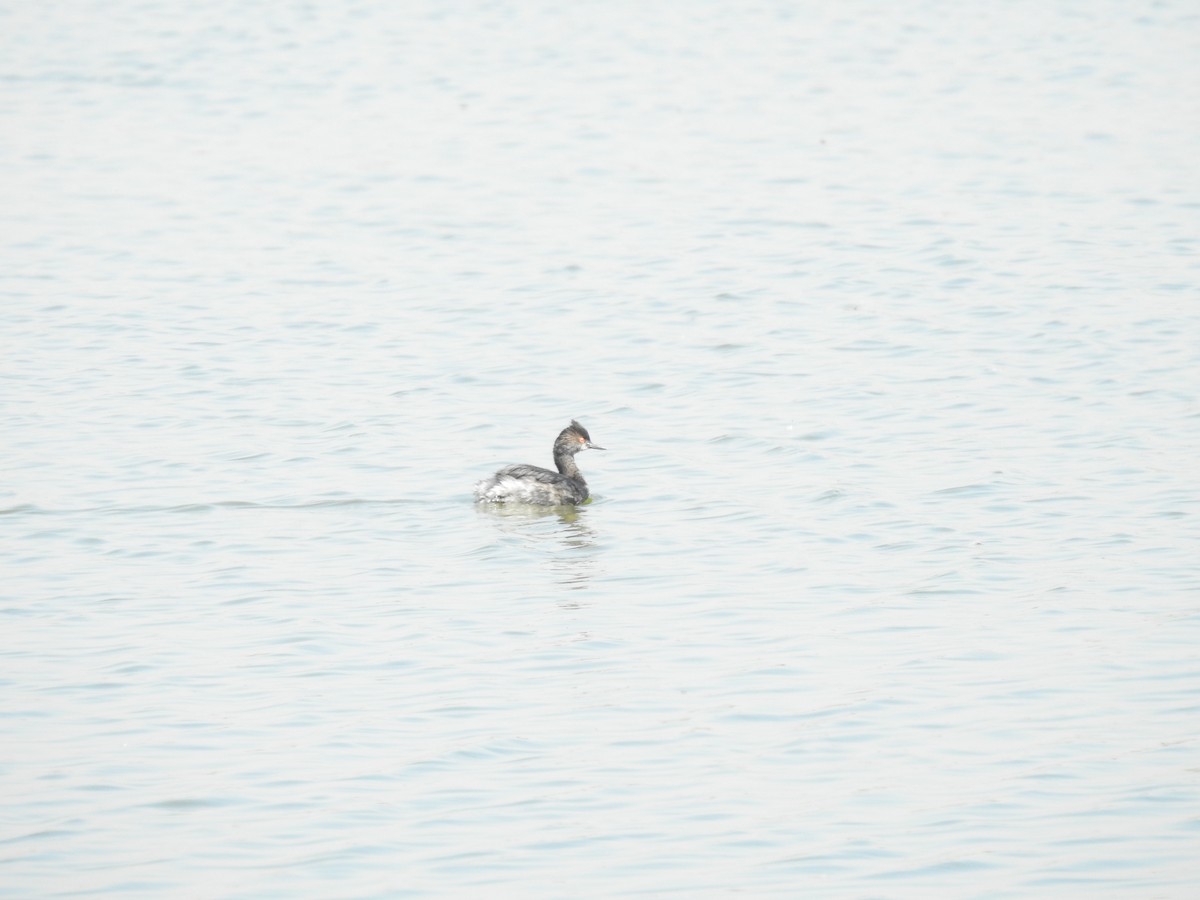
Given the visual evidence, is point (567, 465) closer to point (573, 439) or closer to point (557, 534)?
point (573, 439)

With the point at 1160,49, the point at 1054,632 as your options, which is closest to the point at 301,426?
the point at 1054,632

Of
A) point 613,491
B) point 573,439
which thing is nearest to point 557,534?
point 613,491

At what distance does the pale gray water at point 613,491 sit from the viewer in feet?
28.0

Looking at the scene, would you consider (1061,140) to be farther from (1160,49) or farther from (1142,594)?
(1142,594)

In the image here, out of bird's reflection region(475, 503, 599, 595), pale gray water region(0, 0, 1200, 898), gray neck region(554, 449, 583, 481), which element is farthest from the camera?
gray neck region(554, 449, 583, 481)

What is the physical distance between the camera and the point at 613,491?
1452 centimetres

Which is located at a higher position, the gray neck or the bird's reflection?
the gray neck

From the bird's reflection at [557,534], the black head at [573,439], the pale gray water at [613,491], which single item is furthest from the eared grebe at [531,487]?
the black head at [573,439]

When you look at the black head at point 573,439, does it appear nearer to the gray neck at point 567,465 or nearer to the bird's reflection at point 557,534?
the gray neck at point 567,465

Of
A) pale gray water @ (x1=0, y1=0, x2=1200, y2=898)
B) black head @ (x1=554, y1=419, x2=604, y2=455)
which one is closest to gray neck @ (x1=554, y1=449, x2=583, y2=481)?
black head @ (x1=554, y1=419, x2=604, y2=455)

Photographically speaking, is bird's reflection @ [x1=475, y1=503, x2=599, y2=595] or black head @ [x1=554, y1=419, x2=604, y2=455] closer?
bird's reflection @ [x1=475, y1=503, x2=599, y2=595]

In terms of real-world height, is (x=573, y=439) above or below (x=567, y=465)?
above

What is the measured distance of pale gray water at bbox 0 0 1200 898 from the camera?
8547 millimetres

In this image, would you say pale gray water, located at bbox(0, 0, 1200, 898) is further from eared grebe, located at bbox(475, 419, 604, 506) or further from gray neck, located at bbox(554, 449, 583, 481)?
gray neck, located at bbox(554, 449, 583, 481)
